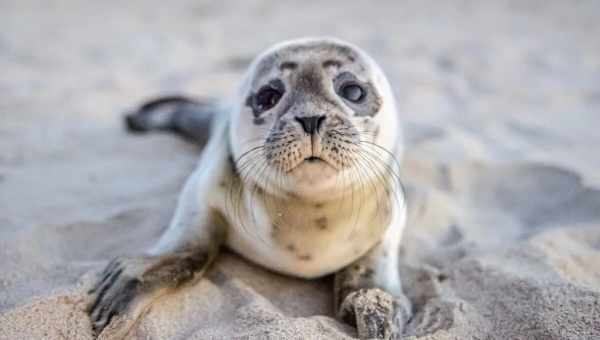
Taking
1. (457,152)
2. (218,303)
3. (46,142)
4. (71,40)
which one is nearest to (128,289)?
(218,303)

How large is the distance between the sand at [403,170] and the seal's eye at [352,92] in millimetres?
676

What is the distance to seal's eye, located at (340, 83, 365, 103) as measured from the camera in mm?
2025

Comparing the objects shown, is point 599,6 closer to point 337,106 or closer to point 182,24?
point 182,24

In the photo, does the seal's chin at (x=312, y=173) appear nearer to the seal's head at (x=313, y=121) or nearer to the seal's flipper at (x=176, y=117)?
Answer: the seal's head at (x=313, y=121)

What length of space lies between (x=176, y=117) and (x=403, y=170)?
1.42 metres

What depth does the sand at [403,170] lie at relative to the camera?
72.4 inches

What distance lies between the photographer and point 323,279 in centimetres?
221

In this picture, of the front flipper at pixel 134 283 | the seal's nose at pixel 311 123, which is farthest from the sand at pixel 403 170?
the seal's nose at pixel 311 123

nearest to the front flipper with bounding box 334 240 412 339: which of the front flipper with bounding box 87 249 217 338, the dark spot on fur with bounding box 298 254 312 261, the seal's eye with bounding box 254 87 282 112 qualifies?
the dark spot on fur with bounding box 298 254 312 261

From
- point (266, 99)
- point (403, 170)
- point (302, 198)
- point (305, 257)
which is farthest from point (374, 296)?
point (403, 170)

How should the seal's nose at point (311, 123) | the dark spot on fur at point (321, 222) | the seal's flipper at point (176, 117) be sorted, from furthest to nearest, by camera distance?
the seal's flipper at point (176, 117) < the dark spot on fur at point (321, 222) < the seal's nose at point (311, 123)

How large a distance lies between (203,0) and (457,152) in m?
4.79

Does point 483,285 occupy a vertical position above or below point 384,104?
below

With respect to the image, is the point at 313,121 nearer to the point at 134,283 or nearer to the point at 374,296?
the point at 374,296
